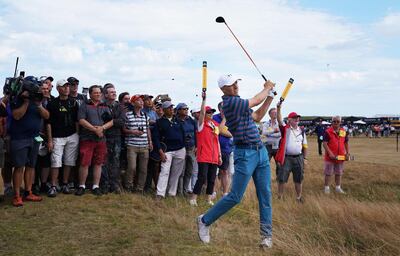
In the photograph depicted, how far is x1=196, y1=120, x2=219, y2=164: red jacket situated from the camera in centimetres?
868

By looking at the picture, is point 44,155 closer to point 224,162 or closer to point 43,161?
point 43,161

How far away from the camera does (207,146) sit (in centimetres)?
875

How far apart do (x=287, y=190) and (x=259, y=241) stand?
628 cm

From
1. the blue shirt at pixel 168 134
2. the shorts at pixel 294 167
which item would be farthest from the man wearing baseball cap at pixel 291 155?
the blue shirt at pixel 168 134

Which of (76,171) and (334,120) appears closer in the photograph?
(76,171)

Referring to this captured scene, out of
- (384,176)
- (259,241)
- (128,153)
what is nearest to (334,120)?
(384,176)

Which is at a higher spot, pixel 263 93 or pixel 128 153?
pixel 263 93

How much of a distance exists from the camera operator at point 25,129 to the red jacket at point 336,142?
25.2 ft

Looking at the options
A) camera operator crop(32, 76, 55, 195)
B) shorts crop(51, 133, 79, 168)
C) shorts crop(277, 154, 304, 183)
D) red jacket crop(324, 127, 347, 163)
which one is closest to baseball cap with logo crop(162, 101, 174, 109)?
shorts crop(51, 133, 79, 168)

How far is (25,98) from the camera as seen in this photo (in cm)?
744

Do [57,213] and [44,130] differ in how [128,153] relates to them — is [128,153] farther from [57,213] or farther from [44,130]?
[57,213]

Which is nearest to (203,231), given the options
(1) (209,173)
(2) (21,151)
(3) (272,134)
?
(1) (209,173)

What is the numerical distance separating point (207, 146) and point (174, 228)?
249 cm

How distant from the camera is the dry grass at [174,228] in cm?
558
